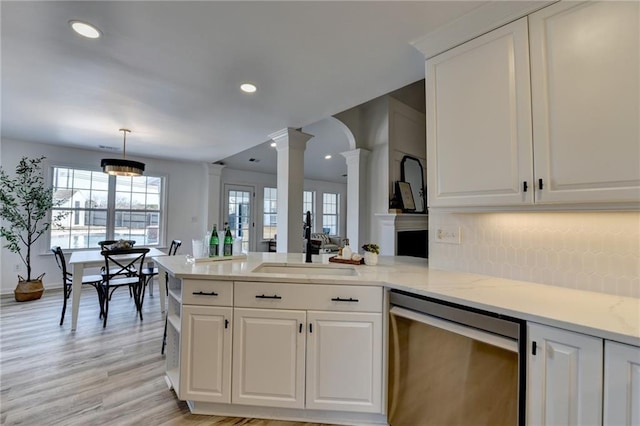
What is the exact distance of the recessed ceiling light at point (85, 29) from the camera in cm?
176

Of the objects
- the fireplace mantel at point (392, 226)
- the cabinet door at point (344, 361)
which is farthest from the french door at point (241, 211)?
the cabinet door at point (344, 361)

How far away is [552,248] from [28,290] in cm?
614

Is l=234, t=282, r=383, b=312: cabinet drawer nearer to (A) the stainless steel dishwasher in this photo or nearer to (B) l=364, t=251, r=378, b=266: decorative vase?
(A) the stainless steel dishwasher

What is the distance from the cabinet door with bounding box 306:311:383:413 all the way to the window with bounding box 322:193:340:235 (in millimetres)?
7615

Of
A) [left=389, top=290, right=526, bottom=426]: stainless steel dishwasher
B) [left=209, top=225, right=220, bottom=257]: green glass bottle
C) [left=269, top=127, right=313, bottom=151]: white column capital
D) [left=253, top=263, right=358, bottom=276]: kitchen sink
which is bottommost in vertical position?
[left=389, top=290, right=526, bottom=426]: stainless steel dishwasher

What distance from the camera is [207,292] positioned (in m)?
1.81

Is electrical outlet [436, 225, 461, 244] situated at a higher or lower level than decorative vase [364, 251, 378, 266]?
higher

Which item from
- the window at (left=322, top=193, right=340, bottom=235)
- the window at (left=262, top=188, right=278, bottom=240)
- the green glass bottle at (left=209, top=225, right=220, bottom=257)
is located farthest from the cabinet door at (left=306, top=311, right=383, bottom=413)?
the window at (left=322, top=193, right=340, bottom=235)

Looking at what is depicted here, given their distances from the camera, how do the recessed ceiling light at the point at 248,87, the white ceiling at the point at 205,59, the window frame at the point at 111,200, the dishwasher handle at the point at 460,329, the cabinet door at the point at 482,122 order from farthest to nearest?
1. the window frame at the point at 111,200
2. the recessed ceiling light at the point at 248,87
3. the white ceiling at the point at 205,59
4. the cabinet door at the point at 482,122
5. the dishwasher handle at the point at 460,329

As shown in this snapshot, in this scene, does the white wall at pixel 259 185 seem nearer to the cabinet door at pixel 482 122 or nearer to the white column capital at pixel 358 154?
the white column capital at pixel 358 154

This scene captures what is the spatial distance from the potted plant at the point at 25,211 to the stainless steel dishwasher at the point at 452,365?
17.4 ft

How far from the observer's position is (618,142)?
1238 mm

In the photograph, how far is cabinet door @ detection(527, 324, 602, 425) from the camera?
3.29 ft

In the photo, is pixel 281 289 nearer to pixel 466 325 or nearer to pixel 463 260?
pixel 466 325
